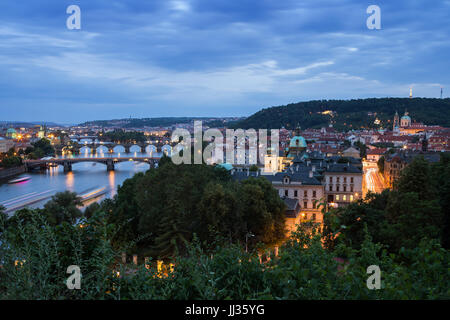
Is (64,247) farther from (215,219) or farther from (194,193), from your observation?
(194,193)

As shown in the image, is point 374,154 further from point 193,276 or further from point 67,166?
point 193,276

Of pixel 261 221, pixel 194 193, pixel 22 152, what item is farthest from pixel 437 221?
pixel 22 152

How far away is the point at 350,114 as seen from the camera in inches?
3509

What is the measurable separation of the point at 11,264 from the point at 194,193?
963 centimetres

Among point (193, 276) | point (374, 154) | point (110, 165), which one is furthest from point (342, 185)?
point (110, 165)

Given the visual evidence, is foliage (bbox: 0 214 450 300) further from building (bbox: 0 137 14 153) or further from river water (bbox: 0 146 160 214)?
building (bbox: 0 137 14 153)

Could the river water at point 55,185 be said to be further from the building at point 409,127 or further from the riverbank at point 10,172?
the building at point 409,127

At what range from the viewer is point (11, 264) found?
111 inches

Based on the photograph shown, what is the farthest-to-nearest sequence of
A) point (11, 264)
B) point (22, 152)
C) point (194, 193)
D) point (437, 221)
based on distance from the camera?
point (22, 152) → point (194, 193) → point (437, 221) → point (11, 264)

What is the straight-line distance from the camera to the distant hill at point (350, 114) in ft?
260

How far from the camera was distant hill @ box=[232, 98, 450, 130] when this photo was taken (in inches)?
3123

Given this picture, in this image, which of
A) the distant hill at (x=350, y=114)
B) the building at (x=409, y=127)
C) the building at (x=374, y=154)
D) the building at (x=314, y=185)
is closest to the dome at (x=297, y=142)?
the building at (x=314, y=185)

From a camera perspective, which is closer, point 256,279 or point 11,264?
point 11,264

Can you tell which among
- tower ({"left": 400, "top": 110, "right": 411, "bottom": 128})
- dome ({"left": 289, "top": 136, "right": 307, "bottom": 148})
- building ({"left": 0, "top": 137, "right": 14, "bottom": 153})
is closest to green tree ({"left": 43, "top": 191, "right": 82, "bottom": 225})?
dome ({"left": 289, "top": 136, "right": 307, "bottom": 148})
